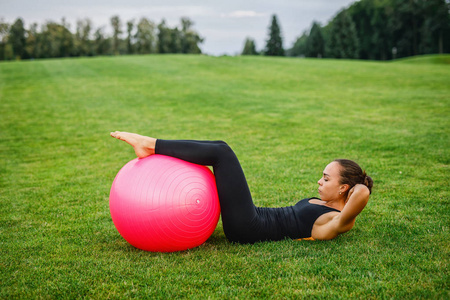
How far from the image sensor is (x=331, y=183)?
3799 millimetres

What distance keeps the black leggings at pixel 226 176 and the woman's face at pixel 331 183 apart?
808 mm

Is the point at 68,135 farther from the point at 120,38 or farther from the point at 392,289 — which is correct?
the point at 120,38

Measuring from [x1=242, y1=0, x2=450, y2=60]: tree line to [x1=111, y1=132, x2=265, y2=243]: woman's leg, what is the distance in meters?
69.6

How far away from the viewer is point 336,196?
12.5 ft

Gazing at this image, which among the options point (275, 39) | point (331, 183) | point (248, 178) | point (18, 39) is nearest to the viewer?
point (331, 183)

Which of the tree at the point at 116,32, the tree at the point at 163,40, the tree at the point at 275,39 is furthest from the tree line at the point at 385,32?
the tree at the point at 116,32

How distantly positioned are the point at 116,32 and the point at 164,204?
75427 mm

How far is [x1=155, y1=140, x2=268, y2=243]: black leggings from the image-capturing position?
3666 millimetres

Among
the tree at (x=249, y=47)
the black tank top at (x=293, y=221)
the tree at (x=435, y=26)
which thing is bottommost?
the black tank top at (x=293, y=221)

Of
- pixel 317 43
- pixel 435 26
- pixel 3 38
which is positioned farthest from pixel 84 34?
pixel 435 26

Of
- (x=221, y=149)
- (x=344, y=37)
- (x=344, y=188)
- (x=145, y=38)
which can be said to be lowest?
(x=344, y=188)

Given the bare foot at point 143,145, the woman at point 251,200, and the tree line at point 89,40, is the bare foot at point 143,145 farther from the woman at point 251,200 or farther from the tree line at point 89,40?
the tree line at point 89,40

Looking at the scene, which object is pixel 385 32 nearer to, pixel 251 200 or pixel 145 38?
pixel 145 38

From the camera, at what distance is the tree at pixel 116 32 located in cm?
7106
